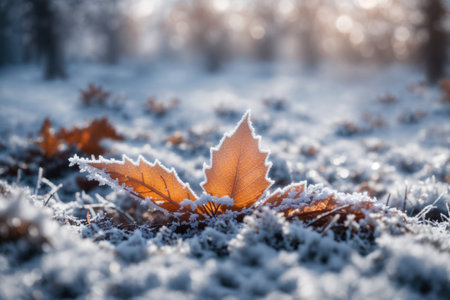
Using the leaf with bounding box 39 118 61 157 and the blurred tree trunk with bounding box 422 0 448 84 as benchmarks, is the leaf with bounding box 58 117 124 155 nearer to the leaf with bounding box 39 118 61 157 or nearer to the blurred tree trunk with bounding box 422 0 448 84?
the leaf with bounding box 39 118 61 157

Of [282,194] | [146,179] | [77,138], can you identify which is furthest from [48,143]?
[282,194]

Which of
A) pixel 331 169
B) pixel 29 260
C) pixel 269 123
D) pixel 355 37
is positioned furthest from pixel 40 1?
pixel 355 37

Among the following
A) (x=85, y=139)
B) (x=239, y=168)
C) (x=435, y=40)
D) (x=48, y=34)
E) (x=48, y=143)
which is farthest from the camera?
(x=48, y=34)

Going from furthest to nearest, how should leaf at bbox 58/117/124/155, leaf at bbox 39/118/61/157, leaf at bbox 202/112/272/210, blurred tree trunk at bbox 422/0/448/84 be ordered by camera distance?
1. blurred tree trunk at bbox 422/0/448/84
2. leaf at bbox 58/117/124/155
3. leaf at bbox 39/118/61/157
4. leaf at bbox 202/112/272/210

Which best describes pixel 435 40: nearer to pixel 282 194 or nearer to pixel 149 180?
pixel 282 194

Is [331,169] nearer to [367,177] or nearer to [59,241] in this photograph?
[367,177]

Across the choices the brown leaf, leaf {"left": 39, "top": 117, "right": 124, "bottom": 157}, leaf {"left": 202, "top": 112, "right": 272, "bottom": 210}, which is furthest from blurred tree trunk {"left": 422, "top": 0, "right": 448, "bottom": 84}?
the brown leaf

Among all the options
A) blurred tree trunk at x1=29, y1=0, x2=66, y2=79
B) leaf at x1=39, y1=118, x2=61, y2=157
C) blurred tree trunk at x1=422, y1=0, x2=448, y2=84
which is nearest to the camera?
leaf at x1=39, y1=118, x2=61, y2=157

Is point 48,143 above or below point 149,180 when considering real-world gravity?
below
